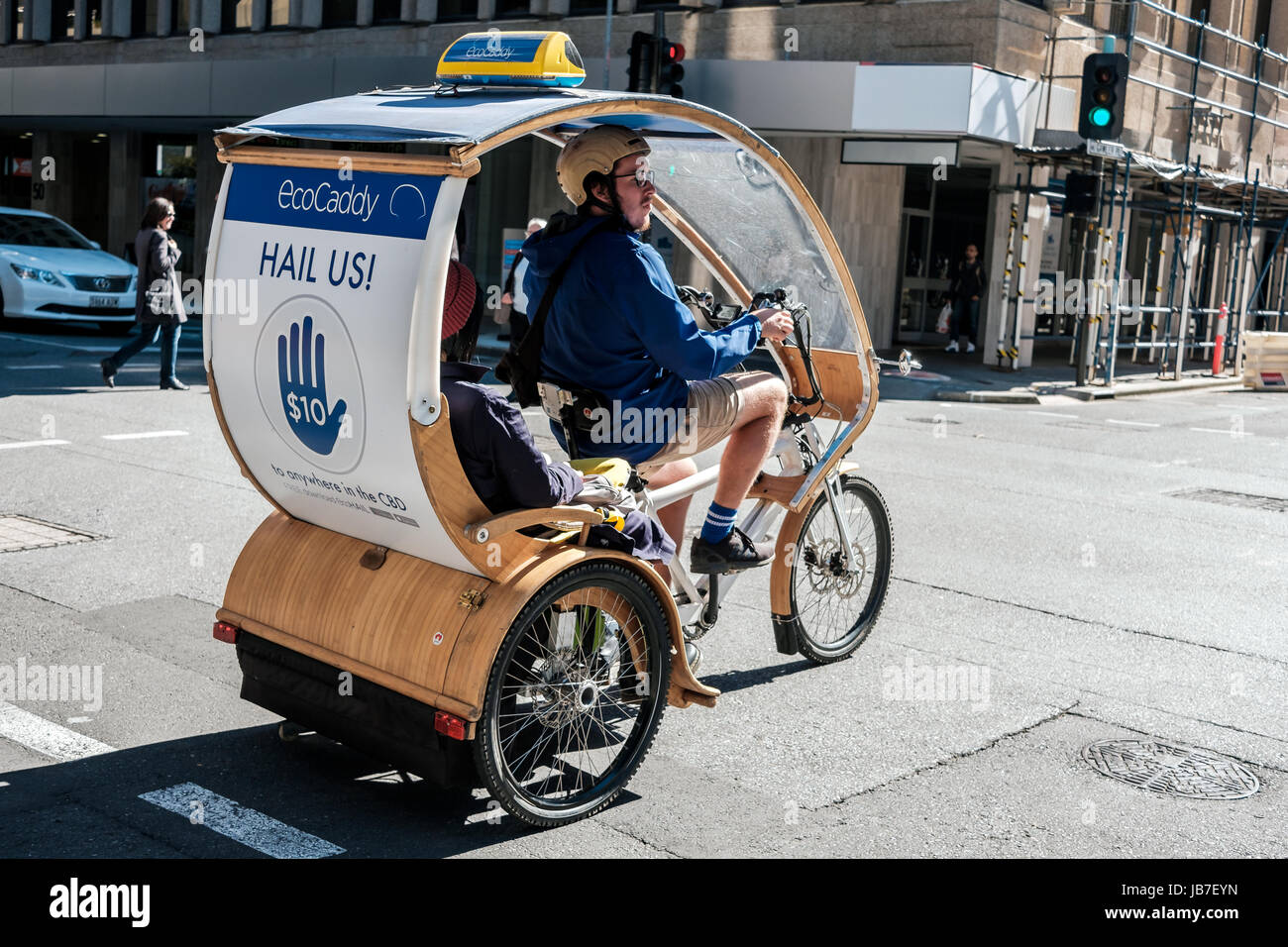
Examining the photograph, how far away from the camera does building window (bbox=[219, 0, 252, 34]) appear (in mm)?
30766

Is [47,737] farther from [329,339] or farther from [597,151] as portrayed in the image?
[597,151]

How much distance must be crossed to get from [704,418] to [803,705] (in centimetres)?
126

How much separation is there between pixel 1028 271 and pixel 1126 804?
61.9ft

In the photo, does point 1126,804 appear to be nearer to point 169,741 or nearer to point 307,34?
point 169,741

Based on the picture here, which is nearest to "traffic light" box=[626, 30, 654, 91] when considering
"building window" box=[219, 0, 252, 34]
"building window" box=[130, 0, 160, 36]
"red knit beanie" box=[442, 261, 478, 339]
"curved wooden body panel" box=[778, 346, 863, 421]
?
"curved wooden body panel" box=[778, 346, 863, 421]

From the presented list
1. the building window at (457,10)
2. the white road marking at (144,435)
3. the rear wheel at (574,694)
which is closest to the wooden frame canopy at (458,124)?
the rear wheel at (574,694)

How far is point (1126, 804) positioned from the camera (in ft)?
14.9

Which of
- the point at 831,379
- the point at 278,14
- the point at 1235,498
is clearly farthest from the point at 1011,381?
the point at 278,14

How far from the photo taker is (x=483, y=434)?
3.98 meters

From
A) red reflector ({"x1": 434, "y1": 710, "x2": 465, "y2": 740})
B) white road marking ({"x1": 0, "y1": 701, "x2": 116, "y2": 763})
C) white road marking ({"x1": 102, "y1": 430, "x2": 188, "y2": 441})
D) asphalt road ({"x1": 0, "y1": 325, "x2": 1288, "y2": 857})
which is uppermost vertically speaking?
red reflector ({"x1": 434, "y1": 710, "x2": 465, "y2": 740})

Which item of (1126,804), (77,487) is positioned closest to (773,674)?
(1126,804)

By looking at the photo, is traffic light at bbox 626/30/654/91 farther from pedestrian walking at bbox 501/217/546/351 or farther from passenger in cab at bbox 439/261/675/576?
passenger in cab at bbox 439/261/675/576

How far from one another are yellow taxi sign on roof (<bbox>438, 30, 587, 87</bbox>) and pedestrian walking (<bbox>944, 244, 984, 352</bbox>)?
20192 millimetres

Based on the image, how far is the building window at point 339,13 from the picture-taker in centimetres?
2892
